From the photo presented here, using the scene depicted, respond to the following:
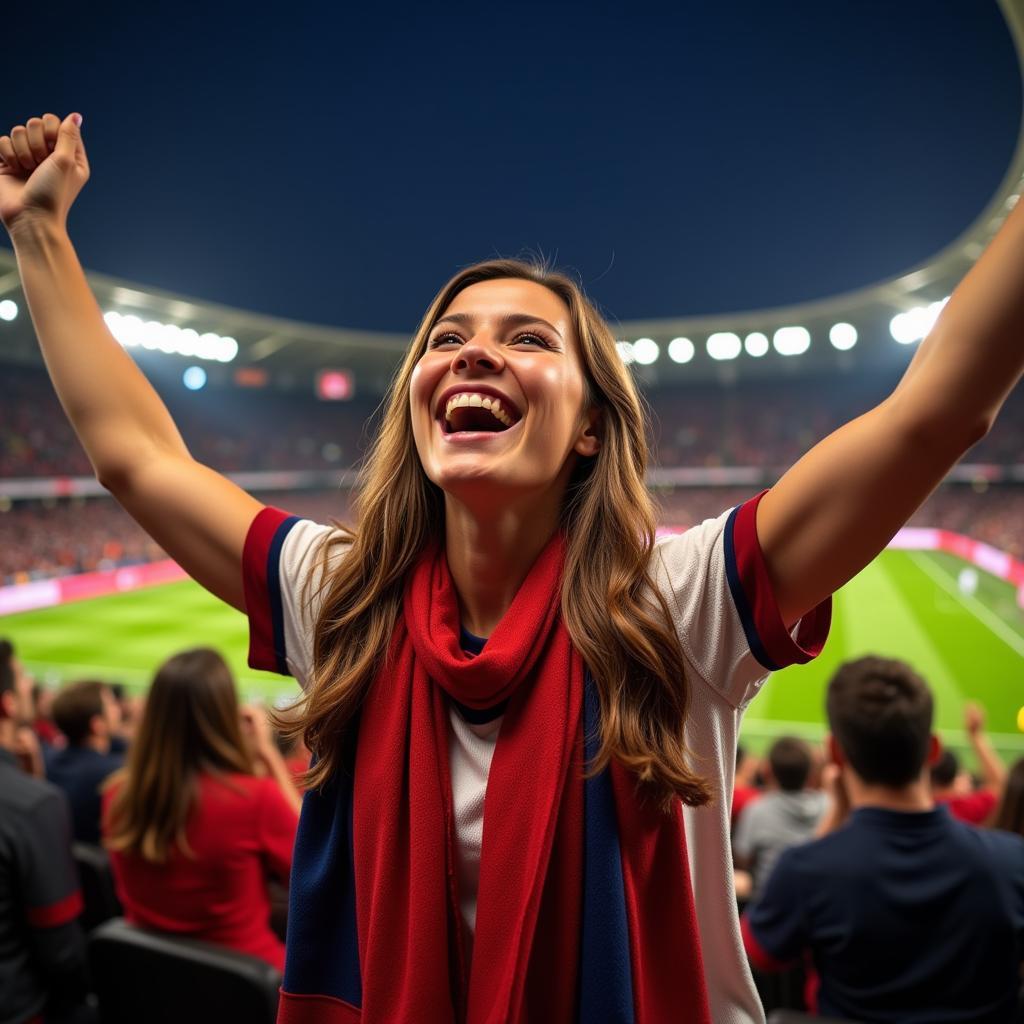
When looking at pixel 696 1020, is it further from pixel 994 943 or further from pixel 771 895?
pixel 994 943

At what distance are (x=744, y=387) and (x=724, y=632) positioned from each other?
39961 mm

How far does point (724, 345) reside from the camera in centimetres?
3225

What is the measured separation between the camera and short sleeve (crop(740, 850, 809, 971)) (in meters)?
2.14

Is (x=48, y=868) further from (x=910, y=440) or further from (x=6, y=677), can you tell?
(x=910, y=440)

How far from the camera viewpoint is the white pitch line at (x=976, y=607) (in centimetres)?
1555

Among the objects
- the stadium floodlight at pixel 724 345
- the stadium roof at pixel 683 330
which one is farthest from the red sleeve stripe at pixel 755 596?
the stadium floodlight at pixel 724 345

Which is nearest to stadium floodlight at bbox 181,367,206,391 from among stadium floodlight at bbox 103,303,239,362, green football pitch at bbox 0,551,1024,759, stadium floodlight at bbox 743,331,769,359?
stadium floodlight at bbox 103,303,239,362

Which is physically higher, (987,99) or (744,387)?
(744,387)

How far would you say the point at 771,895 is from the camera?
7.14 feet

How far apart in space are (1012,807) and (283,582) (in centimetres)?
324

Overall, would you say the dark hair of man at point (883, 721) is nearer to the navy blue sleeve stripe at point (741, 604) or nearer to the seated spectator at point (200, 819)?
the navy blue sleeve stripe at point (741, 604)

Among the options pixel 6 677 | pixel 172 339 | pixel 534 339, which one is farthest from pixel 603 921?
pixel 172 339

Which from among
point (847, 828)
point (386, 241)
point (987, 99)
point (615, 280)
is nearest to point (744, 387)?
point (615, 280)

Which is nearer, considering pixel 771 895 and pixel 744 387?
pixel 771 895
